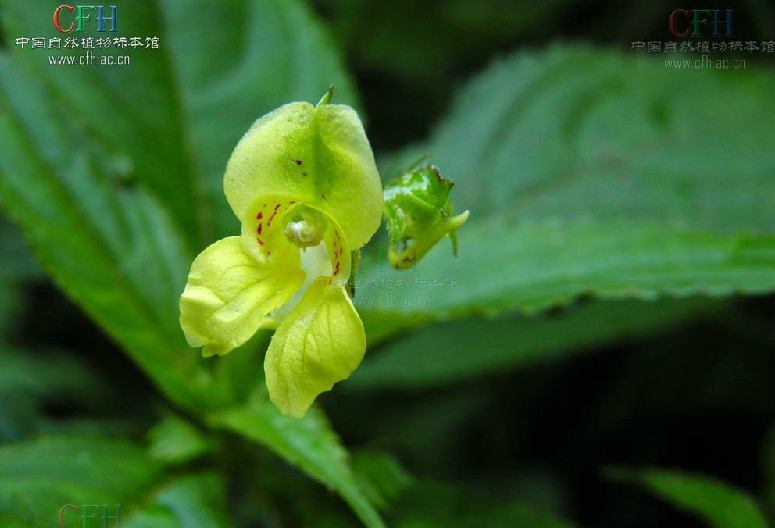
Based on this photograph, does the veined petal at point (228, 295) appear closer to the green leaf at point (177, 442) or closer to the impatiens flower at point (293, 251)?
the impatiens flower at point (293, 251)

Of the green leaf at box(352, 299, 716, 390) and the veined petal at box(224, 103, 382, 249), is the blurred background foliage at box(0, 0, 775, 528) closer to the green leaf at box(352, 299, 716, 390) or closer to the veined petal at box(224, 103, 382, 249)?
the green leaf at box(352, 299, 716, 390)

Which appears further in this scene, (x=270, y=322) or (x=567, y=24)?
(x=567, y=24)

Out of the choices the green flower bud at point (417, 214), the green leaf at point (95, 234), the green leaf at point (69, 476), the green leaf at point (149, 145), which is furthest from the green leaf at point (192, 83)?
the green flower bud at point (417, 214)

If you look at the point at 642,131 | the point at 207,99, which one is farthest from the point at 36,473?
the point at 642,131

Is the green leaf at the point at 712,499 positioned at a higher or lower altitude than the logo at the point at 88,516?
lower

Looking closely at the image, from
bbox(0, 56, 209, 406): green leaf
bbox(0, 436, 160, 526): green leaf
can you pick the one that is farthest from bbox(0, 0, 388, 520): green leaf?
bbox(0, 436, 160, 526): green leaf

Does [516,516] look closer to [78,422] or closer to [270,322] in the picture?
[270,322]
